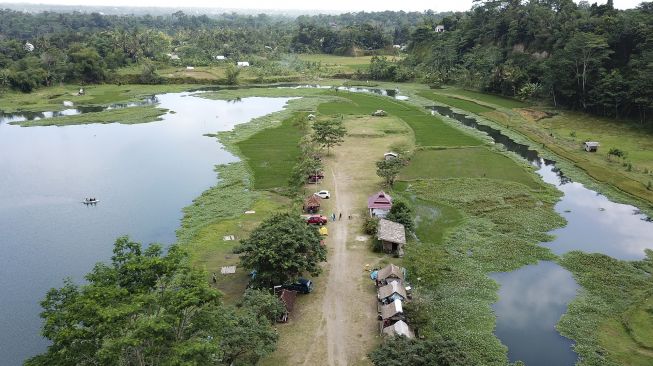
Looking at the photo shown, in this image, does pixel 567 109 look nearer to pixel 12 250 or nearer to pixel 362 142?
pixel 362 142

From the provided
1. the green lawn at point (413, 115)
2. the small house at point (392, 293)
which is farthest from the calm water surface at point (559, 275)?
the green lawn at point (413, 115)

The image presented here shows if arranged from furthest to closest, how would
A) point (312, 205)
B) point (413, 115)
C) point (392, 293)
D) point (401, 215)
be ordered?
point (413, 115) → point (312, 205) → point (401, 215) → point (392, 293)

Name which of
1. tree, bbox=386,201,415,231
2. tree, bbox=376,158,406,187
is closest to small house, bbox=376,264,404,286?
tree, bbox=386,201,415,231

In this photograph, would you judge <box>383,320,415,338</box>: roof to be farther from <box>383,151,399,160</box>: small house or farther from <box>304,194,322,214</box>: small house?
<box>383,151,399,160</box>: small house

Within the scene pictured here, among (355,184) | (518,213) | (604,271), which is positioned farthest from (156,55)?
(604,271)

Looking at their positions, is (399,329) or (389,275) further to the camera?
(389,275)

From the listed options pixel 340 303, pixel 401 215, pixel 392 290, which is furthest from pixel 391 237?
pixel 340 303

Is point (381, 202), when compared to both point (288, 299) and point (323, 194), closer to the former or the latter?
point (323, 194)
